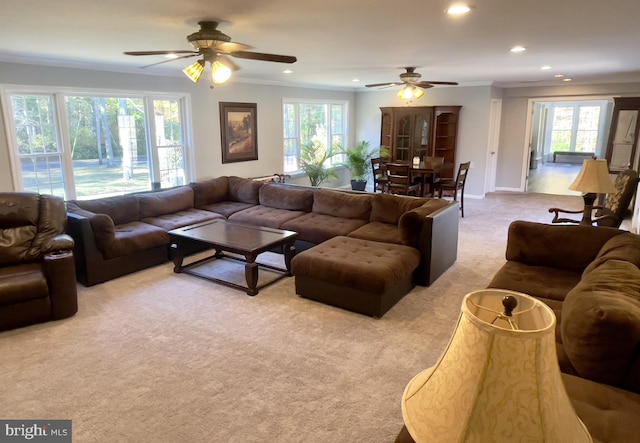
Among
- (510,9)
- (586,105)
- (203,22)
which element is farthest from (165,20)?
(586,105)

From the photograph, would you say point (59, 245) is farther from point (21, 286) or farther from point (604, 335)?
point (604, 335)

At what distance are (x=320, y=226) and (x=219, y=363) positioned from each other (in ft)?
7.64

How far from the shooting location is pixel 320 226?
4.97 meters

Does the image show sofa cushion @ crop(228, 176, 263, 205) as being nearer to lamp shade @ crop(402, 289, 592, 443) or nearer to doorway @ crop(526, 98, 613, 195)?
lamp shade @ crop(402, 289, 592, 443)

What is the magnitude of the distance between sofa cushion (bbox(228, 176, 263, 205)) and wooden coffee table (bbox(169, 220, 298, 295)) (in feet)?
4.01

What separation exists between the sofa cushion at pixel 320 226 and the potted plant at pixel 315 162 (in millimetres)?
3316

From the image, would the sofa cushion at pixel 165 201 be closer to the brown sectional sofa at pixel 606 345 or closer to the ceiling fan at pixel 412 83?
the ceiling fan at pixel 412 83

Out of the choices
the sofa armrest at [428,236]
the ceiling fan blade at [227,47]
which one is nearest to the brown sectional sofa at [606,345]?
the sofa armrest at [428,236]

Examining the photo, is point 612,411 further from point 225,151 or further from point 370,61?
point 225,151

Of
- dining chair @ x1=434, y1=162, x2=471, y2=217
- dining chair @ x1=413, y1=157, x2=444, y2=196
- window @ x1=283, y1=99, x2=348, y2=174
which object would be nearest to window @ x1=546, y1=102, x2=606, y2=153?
window @ x1=283, y1=99, x2=348, y2=174

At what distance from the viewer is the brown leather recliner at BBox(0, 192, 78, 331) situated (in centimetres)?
338

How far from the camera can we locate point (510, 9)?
110 inches

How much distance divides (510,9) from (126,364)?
357cm

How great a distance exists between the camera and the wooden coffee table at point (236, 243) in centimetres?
409
